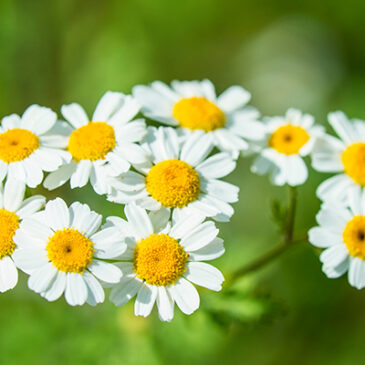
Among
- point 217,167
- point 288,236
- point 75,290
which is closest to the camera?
point 75,290

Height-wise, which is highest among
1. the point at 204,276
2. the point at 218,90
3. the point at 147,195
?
the point at 218,90

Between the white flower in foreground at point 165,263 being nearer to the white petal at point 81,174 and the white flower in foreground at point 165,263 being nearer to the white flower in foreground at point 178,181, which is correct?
the white flower in foreground at point 178,181

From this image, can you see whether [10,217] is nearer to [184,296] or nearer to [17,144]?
→ [17,144]

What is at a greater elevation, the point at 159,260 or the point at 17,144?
the point at 17,144

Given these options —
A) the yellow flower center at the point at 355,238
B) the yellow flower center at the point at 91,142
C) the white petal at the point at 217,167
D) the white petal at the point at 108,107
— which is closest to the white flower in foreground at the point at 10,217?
the yellow flower center at the point at 91,142

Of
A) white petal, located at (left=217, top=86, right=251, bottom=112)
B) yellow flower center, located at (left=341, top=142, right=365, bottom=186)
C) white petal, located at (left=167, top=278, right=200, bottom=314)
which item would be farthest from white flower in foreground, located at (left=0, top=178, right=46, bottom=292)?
yellow flower center, located at (left=341, top=142, right=365, bottom=186)

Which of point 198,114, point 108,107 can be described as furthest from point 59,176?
point 198,114
